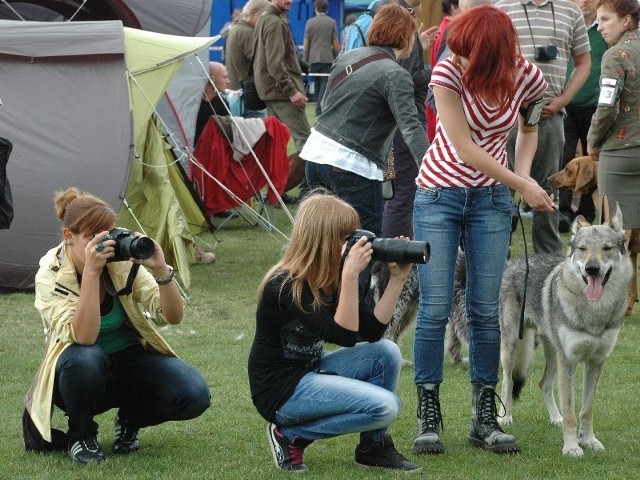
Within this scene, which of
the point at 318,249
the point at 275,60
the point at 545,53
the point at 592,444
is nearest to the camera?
the point at 318,249

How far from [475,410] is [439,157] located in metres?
0.99

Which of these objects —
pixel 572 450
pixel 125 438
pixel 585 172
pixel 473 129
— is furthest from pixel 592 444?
pixel 585 172

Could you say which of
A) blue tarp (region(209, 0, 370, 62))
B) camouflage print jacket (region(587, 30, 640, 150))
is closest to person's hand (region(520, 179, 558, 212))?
camouflage print jacket (region(587, 30, 640, 150))

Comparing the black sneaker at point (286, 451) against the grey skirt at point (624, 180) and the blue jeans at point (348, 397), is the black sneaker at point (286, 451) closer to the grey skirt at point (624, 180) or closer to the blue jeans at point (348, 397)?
the blue jeans at point (348, 397)

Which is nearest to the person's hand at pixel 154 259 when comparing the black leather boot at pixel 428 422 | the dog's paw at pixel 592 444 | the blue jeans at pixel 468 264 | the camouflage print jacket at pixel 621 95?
the blue jeans at pixel 468 264

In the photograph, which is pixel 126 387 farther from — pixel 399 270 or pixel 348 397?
pixel 399 270

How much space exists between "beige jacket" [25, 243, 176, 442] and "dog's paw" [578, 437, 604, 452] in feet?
5.53

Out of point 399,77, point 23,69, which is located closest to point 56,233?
point 23,69

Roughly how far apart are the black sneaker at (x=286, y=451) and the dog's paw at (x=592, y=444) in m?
1.16

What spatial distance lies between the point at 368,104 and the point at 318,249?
149 centimetres

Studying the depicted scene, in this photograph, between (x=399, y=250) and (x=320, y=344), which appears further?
(x=320, y=344)

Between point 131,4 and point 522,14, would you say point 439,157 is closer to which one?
point 522,14

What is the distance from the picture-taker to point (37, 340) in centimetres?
623

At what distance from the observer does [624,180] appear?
655 cm
